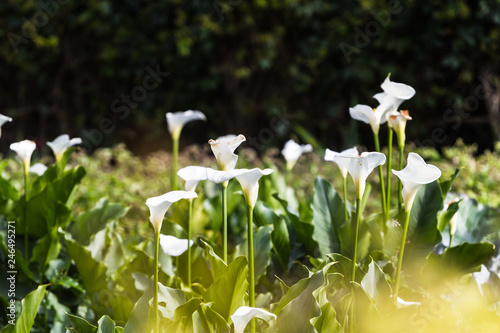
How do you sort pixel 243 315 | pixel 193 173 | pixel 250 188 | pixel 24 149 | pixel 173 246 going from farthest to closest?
1. pixel 24 149
2. pixel 173 246
3. pixel 193 173
4. pixel 250 188
5. pixel 243 315

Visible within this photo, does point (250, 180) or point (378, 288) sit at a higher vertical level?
point (250, 180)

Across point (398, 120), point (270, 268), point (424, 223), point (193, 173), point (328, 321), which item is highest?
point (193, 173)

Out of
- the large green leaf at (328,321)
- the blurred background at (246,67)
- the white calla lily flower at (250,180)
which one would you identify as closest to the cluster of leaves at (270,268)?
the large green leaf at (328,321)

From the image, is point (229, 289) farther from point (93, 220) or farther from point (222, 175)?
point (93, 220)

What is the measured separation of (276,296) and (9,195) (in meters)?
0.92

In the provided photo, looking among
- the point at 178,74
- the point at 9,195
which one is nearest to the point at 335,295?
the point at 9,195

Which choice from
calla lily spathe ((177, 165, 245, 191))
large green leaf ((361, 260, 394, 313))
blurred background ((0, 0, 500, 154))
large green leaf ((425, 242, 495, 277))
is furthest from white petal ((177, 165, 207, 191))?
blurred background ((0, 0, 500, 154))

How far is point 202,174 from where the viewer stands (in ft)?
3.57

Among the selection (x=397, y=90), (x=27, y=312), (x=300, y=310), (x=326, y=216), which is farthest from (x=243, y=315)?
(x=397, y=90)

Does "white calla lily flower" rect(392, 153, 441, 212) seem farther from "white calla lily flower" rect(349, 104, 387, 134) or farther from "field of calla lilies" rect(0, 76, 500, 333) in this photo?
"white calla lily flower" rect(349, 104, 387, 134)

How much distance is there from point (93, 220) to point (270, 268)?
0.56 m

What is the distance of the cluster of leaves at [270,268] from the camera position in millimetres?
973

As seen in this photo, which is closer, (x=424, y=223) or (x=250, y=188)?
(x=250, y=188)

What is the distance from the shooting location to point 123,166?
4000 millimetres
